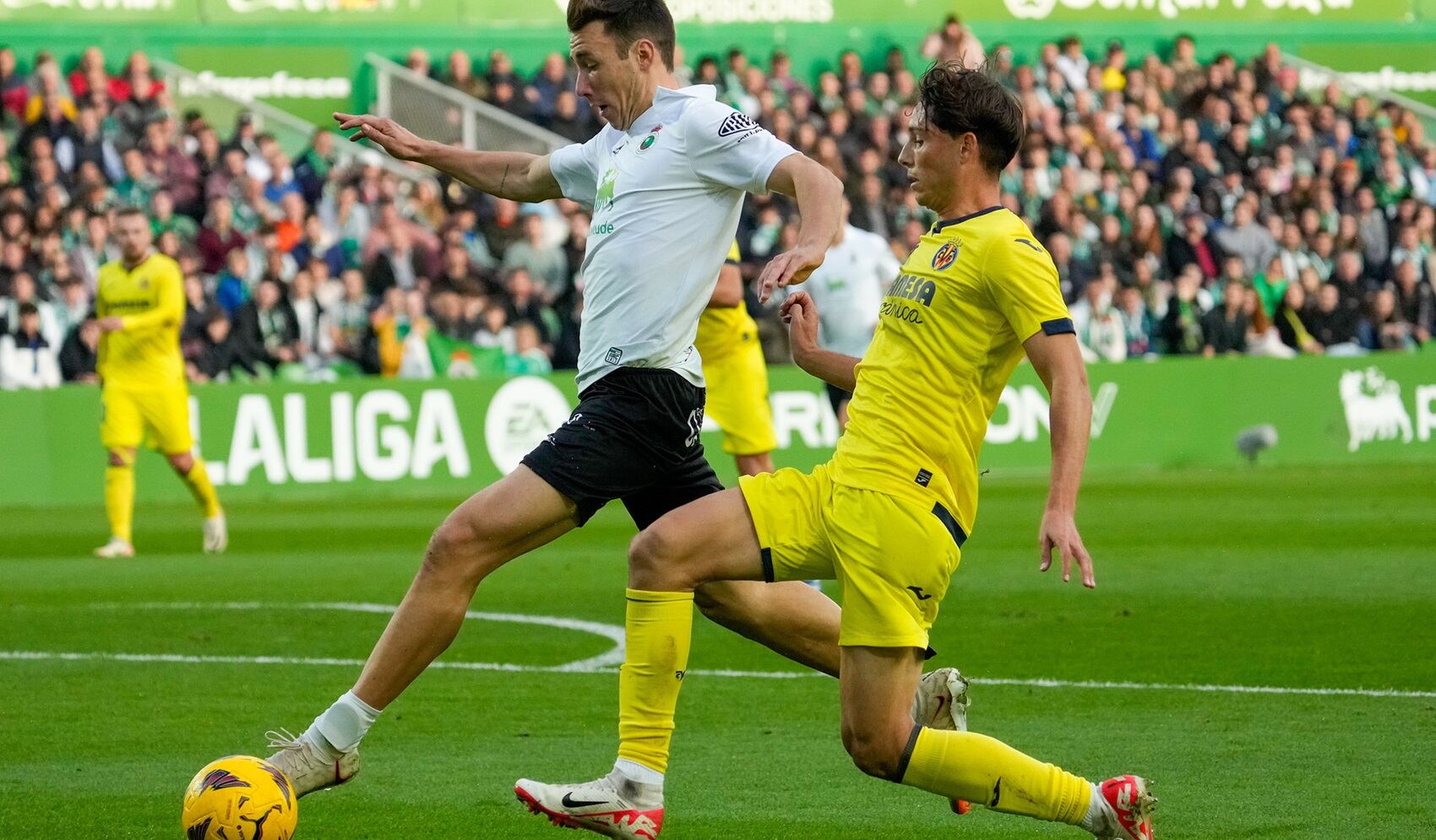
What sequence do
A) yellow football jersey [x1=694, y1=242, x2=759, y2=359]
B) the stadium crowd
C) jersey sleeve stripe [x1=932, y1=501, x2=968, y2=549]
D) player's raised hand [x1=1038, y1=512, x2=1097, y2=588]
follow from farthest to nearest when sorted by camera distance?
the stadium crowd → yellow football jersey [x1=694, y1=242, x2=759, y2=359] → jersey sleeve stripe [x1=932, y1=501, x2=968, y2=549] → player's raised hand [x1=1038, y1=512, x2=1097, y2=588]

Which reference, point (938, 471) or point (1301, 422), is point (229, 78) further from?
point (938, 471)

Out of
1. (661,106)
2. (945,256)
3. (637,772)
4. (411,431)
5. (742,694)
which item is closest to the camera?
(945,256)

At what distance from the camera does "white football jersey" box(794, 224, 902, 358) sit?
13.6 metres

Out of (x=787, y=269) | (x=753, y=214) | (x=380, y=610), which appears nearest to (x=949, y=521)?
(x=787, y=269)

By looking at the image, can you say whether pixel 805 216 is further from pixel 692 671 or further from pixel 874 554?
pixel 692 671

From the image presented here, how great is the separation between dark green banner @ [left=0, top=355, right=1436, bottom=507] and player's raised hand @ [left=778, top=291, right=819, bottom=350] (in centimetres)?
1144

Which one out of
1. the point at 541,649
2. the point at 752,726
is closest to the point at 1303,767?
the point at 752,726

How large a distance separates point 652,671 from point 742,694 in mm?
2862

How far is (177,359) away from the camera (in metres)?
14.7

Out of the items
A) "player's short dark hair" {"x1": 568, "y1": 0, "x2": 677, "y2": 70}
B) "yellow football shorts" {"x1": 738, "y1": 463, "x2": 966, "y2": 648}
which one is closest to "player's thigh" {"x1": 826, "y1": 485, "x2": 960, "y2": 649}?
"yellow football shorts" {"x1": 738, "y1": 463, "x2": 966, "y2": 648}

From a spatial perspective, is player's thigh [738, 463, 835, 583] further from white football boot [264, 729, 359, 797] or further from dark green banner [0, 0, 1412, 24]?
dark green banner [0, 0, 1412, 24]

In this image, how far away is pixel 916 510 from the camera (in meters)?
4.93

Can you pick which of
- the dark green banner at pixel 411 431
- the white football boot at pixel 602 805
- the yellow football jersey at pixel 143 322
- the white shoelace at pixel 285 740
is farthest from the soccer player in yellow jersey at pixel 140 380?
the white football boot at pixel 602 805

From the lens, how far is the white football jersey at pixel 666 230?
18.5 ft
